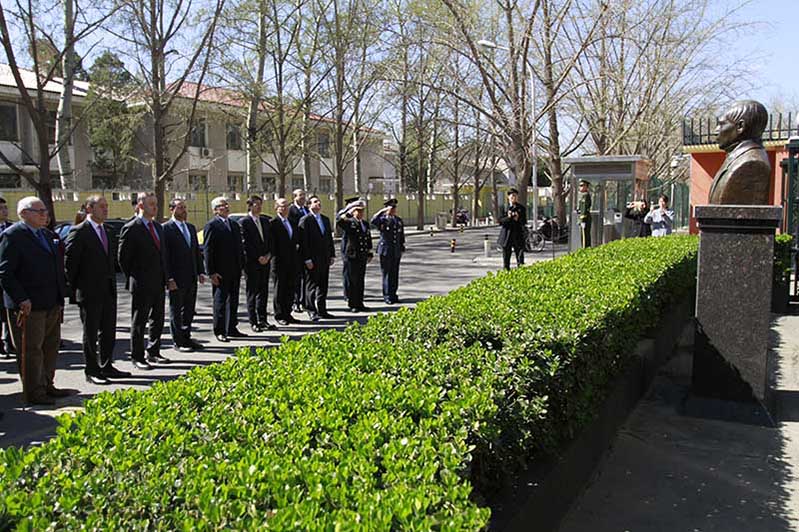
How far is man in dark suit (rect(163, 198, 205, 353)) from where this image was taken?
8602 millimetres

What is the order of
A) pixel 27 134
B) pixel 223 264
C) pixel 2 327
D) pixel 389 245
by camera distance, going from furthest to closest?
1. pixel 27 134
2. pixel 389 245
3. pixel 223 264
4. pixel 2 327

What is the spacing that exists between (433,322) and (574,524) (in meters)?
1.51

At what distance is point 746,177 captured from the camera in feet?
20.2

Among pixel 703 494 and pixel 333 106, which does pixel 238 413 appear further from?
pixel 333 106

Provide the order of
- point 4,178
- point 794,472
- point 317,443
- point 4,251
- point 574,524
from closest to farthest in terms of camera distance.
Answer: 1. point 317,443
2. point 574,524
3. point 794,472
4. point 4,251
5. point 4,178

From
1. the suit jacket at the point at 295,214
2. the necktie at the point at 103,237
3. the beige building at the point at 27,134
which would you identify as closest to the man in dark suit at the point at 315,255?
the suit jacket at the point at 295,214

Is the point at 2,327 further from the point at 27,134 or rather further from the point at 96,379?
the point at 27,134

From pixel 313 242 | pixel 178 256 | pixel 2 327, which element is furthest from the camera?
pixel 313 242

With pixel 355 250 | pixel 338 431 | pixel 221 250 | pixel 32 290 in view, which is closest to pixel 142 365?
pixel 32 290

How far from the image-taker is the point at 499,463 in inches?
120

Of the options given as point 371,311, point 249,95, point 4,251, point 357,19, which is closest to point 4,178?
point 249,95

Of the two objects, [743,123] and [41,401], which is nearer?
[743,123]

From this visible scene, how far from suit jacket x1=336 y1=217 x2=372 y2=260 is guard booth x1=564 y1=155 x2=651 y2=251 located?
9.17 m

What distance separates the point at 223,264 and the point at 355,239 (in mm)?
3002
